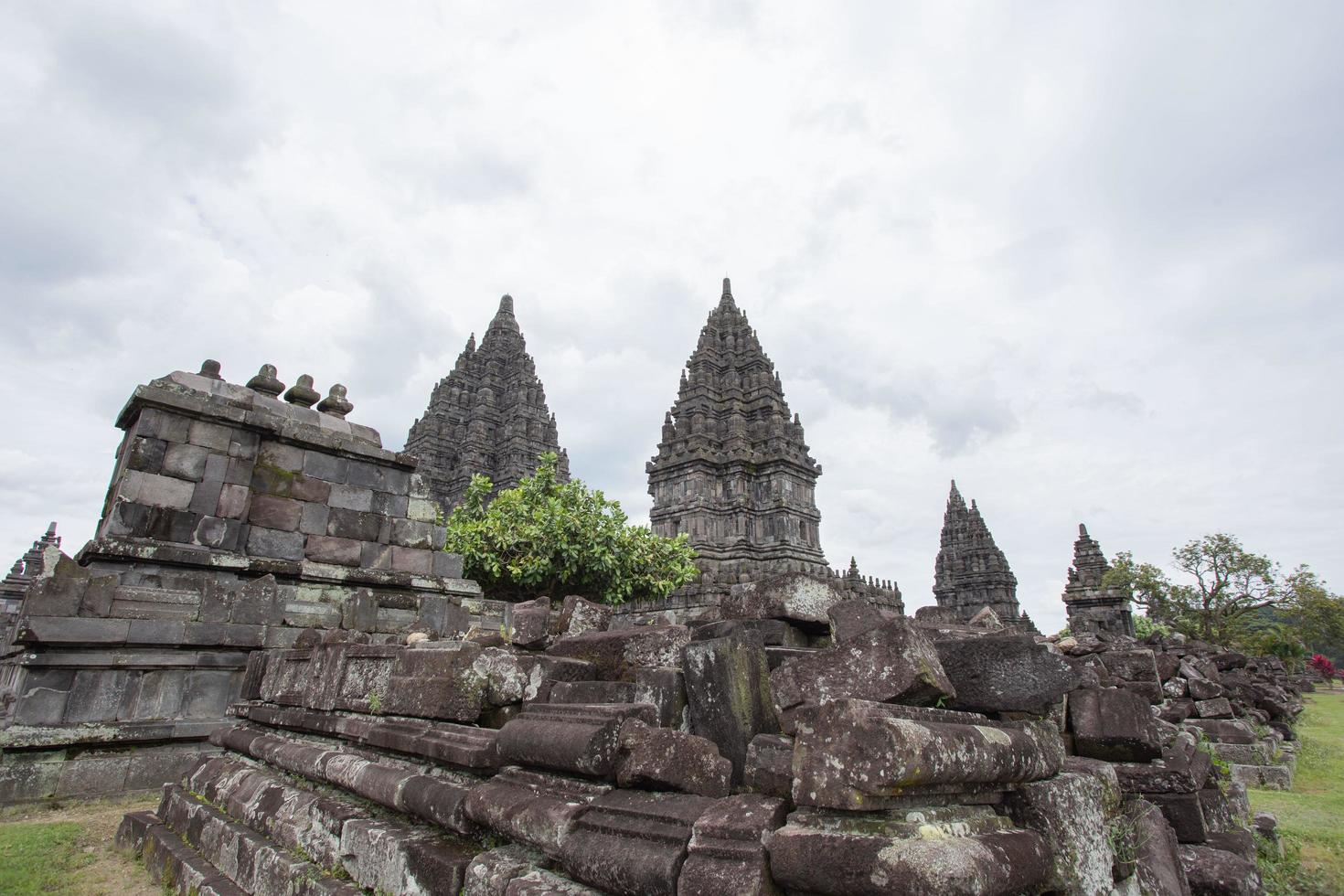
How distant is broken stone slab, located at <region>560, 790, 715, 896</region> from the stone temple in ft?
124

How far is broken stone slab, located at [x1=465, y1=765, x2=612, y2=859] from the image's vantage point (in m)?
2.44

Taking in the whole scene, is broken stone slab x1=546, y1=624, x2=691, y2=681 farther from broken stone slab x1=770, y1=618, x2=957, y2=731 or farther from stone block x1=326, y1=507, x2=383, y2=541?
stone block x1=326, y1=507, x2=383, y2=541

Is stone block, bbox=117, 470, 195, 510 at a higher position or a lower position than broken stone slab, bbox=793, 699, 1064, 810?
higher

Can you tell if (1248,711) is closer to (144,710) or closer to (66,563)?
(144,710)

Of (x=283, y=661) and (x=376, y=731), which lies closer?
(x=376, y=731)

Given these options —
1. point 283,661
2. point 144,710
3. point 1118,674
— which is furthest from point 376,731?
point 1118,674

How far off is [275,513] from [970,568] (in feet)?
155

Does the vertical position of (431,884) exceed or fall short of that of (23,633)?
it falls short

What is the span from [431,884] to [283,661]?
11.4 ft

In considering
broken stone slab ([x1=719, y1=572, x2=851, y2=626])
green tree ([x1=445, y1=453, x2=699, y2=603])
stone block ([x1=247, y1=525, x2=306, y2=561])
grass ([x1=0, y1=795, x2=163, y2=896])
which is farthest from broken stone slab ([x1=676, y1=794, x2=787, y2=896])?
green tree ([x1=445, y1=453, x2=699, y2=603])

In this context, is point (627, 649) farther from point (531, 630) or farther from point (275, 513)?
point (275, 513)

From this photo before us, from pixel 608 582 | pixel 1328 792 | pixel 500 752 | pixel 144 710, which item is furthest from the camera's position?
pixel 608 582

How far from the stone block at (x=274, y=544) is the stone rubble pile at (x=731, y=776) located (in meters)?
3.06

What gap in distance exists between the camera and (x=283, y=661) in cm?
548
